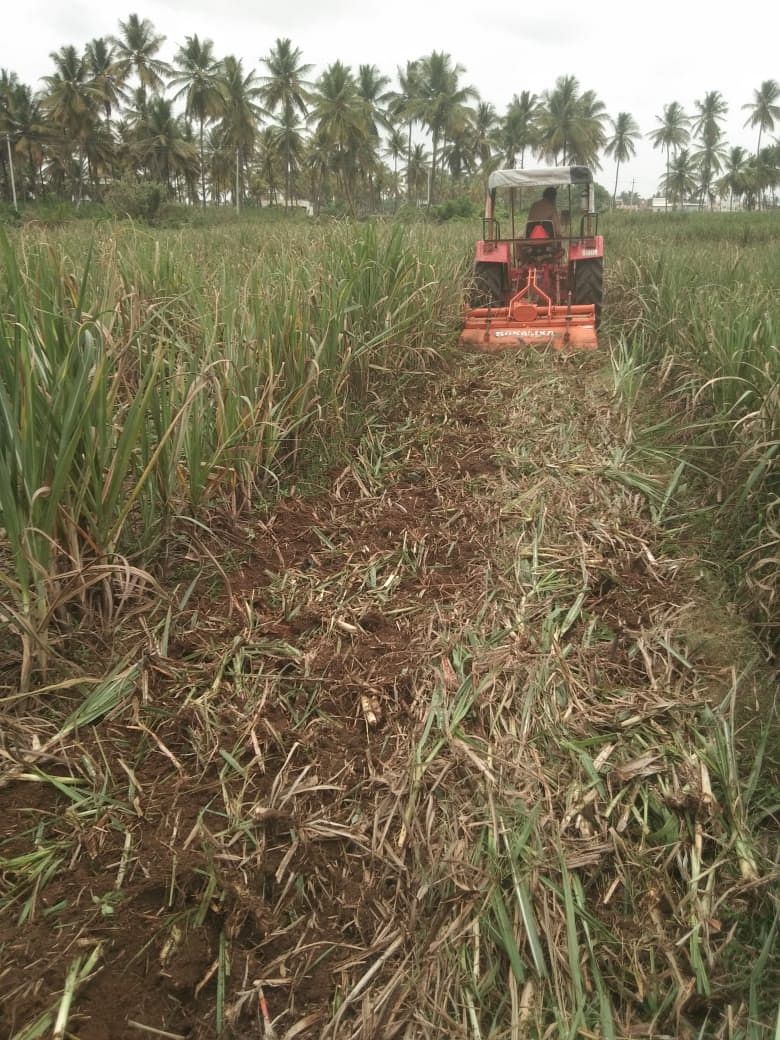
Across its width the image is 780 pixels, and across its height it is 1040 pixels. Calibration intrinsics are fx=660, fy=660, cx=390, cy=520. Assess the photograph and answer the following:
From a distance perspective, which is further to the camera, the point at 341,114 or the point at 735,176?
the point at 735,176

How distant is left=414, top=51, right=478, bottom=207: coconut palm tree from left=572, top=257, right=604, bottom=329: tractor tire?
3638 cm

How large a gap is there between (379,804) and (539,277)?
572cm

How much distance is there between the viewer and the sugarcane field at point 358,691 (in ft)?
4.15

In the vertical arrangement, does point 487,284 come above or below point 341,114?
below

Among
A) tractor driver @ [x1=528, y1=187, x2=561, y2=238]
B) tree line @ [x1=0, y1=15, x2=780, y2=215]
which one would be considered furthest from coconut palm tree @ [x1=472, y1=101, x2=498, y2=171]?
tractor driver @ [x1=528, y1=187, x2=561, y2=238]

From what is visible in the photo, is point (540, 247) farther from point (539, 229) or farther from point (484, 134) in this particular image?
point (484, 134)

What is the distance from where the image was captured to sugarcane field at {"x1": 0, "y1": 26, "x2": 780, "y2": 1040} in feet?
4.15

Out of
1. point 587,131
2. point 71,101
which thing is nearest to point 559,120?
point 587,131

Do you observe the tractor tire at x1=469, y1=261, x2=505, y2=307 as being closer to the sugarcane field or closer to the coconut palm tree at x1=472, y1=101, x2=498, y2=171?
the sugarcane field

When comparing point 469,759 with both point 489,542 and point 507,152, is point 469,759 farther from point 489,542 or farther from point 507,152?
point 507,152

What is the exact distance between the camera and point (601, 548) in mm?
2461

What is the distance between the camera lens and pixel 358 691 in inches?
72.8

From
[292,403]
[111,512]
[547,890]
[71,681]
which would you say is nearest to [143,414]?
[111,512]

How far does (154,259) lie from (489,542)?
2.55m
